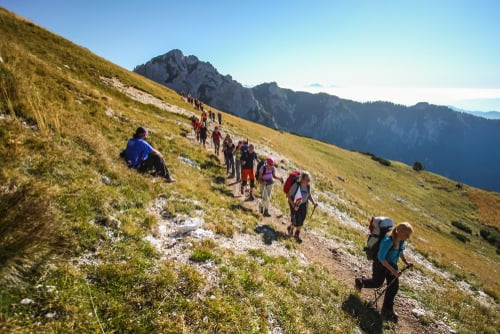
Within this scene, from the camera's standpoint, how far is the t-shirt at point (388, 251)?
8343mm

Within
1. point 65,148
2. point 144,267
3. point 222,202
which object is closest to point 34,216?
point 144,267

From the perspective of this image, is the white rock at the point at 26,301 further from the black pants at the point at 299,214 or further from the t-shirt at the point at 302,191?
the black pants at the point at 299,214

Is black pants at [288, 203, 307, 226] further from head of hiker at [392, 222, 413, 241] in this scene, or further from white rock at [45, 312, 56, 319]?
white rock at [45, 312, 56, 319]

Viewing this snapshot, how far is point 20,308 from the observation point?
161 inches

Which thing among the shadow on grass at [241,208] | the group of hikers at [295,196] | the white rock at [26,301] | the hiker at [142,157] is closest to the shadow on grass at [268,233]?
the group of hikers at [295,196]

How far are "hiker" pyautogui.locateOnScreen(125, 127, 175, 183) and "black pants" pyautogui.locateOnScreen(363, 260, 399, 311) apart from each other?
9035 millimetres

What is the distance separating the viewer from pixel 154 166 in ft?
40.3

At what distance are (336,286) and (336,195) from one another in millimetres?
22814

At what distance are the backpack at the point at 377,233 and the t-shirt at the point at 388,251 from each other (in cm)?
70

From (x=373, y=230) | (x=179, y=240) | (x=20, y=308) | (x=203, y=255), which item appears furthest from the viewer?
(x=373, y=230)

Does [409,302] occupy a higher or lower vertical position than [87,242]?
lower

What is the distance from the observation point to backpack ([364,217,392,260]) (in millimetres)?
9290

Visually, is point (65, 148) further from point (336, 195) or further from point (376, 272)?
point (336, 195)

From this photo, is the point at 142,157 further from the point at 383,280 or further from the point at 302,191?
the point at 383,280
